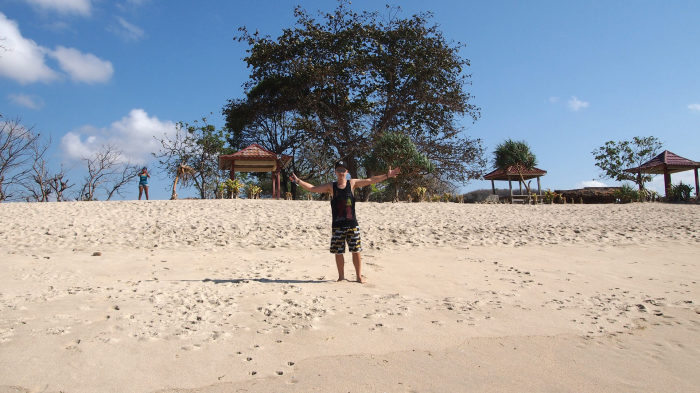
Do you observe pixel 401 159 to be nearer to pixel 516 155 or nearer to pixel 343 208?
pixel 516 155

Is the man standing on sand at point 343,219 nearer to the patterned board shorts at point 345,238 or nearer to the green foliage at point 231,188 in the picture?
the patterned board shorts at point 345,238

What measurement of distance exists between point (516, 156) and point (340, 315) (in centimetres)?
2146

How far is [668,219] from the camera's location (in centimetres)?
1334

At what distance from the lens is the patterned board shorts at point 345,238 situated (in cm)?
555

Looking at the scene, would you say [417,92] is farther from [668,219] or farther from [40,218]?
[40,218]

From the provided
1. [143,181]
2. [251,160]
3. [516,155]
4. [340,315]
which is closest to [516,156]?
[516,155]

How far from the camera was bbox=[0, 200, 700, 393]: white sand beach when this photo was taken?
2.97m

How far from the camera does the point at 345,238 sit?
5609 mm

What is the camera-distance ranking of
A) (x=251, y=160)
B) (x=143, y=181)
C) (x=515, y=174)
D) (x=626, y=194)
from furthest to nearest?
1. (x=515, y=174)
2. (x=626, y=194)
3. (x=251, y=160)
4. (x=143, y=181)

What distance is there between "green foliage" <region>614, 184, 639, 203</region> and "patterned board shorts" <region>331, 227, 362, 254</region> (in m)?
20.4

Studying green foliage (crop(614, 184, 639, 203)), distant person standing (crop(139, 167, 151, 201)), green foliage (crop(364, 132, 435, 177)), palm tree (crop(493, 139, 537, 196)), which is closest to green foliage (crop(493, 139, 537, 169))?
palm tree (crop(493, 139, 537, 196))

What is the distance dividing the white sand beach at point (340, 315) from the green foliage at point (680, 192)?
1522 cm

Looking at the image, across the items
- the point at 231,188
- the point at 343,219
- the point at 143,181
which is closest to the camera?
the point at 343,219

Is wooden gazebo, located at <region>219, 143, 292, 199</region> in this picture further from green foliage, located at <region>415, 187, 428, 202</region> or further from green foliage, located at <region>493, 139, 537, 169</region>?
green foliage, located at <region>493, 139, 537, 169</region>
